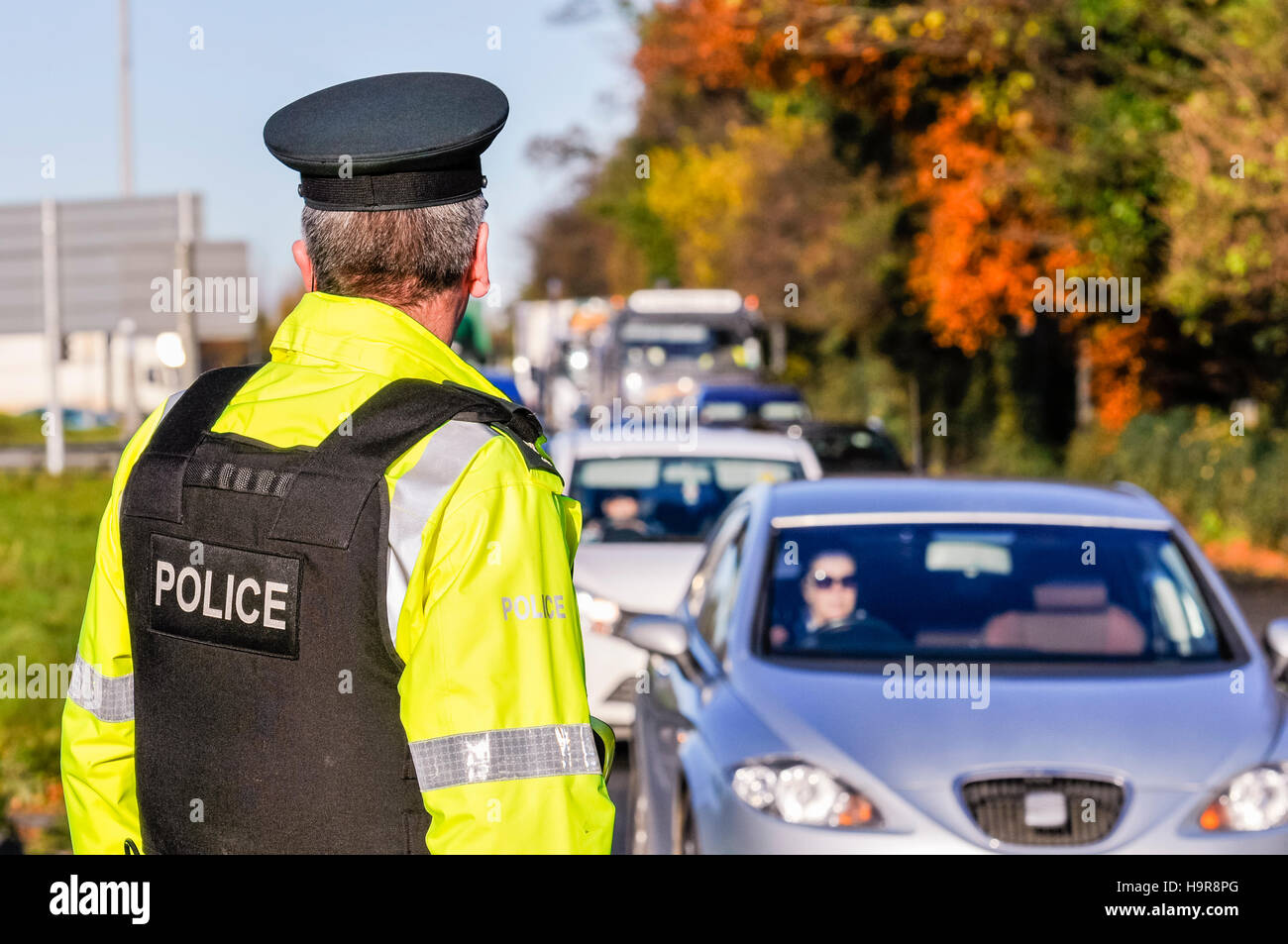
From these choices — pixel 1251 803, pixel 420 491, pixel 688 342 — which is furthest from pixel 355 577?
pixel 688 342

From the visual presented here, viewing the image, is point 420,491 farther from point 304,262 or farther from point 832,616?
point 832,616

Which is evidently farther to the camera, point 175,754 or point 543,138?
point 543,138

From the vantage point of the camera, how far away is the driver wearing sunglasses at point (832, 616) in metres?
5.66

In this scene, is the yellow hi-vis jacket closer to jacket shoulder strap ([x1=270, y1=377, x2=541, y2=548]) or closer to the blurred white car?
jacket shoulder strap ([x1=270, y1=377, x2=541, y2=548])

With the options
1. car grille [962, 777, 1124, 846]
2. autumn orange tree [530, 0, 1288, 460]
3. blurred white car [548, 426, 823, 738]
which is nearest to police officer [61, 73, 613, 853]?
car grille [962, 777, 1124, 846]

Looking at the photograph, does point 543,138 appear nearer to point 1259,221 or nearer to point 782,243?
point 782,243

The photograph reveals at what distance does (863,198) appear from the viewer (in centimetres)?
3375

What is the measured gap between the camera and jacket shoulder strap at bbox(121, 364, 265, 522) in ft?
7.95

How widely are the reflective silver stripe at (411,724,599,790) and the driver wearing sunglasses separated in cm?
350

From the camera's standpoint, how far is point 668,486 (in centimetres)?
1030

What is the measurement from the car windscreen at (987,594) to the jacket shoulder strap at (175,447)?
10.6 feet
